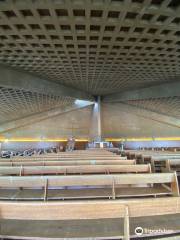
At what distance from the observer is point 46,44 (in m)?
5.39

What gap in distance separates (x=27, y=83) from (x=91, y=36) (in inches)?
155

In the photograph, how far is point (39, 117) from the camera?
1582 cm

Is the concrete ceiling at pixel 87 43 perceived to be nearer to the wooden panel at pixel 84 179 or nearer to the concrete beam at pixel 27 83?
the concrete beam at pixel 27 83

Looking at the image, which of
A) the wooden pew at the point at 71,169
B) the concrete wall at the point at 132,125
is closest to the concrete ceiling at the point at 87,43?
the wooden pew at the point at 71,169

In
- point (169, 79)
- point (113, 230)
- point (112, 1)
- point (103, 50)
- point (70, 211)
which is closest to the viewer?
point (70, 211)

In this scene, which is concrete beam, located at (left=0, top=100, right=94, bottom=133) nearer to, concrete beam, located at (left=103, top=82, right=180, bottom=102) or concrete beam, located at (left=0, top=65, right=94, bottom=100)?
concrete beam, located at (left=103, top=82, right=180, bottom=102)

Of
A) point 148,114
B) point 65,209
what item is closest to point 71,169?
point 65,209

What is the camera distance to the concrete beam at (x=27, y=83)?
23.7 feet

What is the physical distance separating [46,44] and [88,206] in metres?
4.63

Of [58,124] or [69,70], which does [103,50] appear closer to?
[69,70]

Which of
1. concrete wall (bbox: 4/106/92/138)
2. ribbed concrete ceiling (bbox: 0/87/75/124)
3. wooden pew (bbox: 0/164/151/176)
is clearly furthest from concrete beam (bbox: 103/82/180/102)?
wooden pew (bbox: 0/164/151/176)

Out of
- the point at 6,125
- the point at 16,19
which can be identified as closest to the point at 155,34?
A: the point at 16,19

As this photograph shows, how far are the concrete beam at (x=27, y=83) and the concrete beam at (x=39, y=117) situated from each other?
4805mm

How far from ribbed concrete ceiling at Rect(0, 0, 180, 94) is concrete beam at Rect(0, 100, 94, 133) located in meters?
8.01
